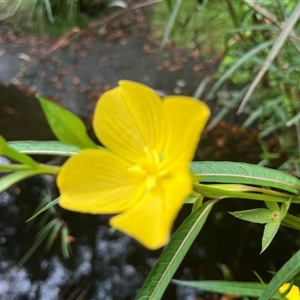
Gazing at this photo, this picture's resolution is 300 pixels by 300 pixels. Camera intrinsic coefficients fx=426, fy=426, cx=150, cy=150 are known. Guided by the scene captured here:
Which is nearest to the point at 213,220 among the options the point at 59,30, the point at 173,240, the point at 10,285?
the point at 10,285

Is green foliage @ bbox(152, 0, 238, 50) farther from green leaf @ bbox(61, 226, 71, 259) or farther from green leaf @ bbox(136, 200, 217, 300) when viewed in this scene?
green leaf @ bbox(136, 200, 217, 300)

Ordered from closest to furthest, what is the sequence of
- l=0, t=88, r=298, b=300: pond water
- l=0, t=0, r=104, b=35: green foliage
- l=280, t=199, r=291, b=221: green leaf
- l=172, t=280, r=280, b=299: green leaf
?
l=280, t=199, r=291, b=221: green leaf → l=172, t=280, r=280, b=299: green leaf → l=0, t=88, r=298, b=300: pond water → l=0, t=0, r=104, b=35: green foliage

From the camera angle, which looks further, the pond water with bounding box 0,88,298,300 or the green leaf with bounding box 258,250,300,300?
the pond water with bounding box 0,88,298,300

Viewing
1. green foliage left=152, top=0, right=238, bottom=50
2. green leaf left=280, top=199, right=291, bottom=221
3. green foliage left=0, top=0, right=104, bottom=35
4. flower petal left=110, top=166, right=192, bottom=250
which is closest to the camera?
flower petal left=110, top=166, right=192, bottom=250

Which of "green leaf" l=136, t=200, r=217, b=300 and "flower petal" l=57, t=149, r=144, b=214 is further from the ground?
"flower petal" l=57, t=149, r=144, b=214

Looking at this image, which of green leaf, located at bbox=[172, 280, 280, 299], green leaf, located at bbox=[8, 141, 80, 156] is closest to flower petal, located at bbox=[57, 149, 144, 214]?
green leaf, located at bbox=[8, 141, 80, 156]

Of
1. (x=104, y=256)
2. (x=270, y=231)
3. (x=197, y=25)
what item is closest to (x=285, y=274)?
(x=270, y=231)
